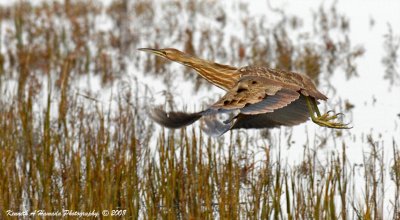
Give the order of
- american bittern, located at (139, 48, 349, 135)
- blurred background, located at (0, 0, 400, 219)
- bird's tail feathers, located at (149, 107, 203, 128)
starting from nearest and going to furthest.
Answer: bird's tail feathers, located at (149, 107, 203, 128), american bittern, located at (139, 48, 349, 135), blurred background, located at (0, 0, 400, 219)

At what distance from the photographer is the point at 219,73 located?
15.6 feet

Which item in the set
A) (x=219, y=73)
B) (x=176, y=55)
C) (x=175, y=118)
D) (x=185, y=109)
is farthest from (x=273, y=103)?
(x=185, y=109)

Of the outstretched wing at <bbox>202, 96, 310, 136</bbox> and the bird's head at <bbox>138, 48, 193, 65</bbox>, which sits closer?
the outstretched wing at <bbox>202, 96, 310, 136</bbox>

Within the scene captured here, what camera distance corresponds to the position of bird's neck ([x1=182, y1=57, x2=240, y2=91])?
467 cm

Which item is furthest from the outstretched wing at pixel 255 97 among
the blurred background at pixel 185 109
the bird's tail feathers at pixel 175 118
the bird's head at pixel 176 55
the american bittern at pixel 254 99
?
the bird's head at pixel 176 55

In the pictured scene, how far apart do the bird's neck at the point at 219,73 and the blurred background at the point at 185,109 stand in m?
0.33

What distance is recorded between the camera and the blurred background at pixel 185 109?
4242 mm

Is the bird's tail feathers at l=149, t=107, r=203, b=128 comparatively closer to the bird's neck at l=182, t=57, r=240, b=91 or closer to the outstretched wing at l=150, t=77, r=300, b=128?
the outstretched wing at l=150, t=77, r=300, b=128

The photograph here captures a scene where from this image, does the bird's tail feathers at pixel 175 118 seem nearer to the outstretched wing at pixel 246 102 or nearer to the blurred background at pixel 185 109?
the outstretched wing at pixel 246 102

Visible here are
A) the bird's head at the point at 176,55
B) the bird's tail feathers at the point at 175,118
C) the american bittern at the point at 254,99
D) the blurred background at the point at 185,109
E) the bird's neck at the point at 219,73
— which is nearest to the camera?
the bird's tail feathers at the point at 175,118

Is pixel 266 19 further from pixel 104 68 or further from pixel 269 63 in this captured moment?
pixel 104 68

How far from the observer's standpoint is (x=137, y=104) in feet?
21.8

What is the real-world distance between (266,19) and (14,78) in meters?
3.41

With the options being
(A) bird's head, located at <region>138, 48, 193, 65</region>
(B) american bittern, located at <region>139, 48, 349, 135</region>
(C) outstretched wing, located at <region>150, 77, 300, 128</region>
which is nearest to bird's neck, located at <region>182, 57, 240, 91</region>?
(B) american bittern, located at <region>139, 48, 349, 135</region>
